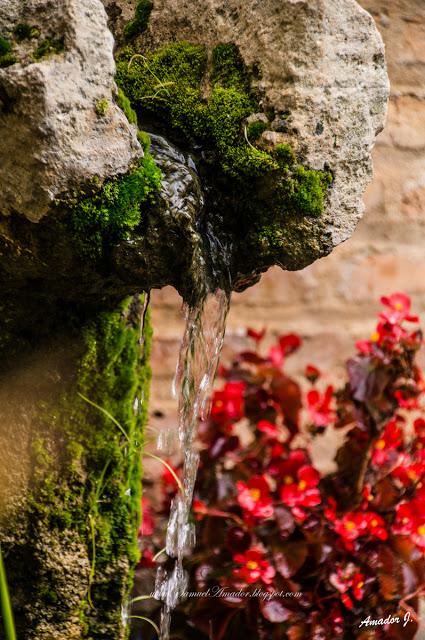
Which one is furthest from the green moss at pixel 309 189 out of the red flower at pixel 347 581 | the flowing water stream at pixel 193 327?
the red flower at pixel 347 581

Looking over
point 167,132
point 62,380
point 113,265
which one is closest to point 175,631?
point 62,380

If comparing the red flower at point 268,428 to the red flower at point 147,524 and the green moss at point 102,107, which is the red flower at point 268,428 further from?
the green moss at point 102,107

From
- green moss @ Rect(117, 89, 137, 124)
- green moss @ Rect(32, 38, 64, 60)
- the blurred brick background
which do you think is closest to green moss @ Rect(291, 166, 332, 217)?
green moss @ Rect(117, 89, 137, 124)

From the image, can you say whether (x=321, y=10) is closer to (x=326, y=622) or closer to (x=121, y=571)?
(x=121, y=571)

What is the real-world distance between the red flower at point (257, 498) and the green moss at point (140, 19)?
3.19 ft

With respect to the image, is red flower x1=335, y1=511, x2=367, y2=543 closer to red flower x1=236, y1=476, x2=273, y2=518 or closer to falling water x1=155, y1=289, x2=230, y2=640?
red flower x1=236, y1=476, x2=273, y2=518

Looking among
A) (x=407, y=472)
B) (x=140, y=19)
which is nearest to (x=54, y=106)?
(x=140, y=19)

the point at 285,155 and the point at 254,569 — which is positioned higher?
the point at 285,155

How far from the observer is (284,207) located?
1.04m

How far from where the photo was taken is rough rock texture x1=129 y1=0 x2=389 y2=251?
0.99 meters

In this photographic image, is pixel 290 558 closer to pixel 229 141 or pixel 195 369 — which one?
pixel 195 369

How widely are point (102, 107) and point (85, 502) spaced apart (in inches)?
26.8

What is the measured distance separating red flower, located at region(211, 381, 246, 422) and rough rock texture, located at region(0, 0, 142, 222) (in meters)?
1.02

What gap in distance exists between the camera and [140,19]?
1.14 meters
